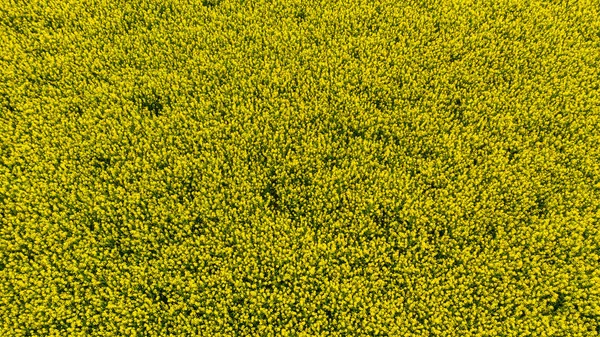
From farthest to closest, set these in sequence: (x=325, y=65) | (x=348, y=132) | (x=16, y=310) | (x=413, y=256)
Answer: (x=325, y=65), (x=348, y=132), (x=413, y=256), (x=16, y=310)

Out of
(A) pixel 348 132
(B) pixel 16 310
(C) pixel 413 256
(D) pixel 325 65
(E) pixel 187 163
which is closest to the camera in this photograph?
(B) pixel 16 310

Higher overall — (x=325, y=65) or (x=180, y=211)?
(x=325, y=65)

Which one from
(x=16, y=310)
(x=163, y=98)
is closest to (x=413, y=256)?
(x=163, y=98)

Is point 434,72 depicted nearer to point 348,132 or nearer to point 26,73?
point 348,132

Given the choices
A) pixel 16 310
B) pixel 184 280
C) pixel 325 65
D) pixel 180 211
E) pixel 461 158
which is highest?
pixel 325 65

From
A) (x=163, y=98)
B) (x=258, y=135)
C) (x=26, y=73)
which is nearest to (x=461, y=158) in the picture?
(x=258, y=135)

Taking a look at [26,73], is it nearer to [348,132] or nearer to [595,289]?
[348,132]

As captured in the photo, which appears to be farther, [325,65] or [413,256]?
[325,65]
